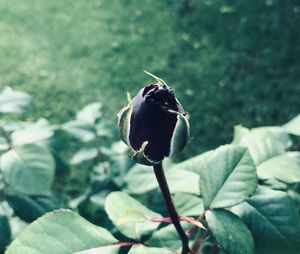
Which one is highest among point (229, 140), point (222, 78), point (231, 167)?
point (231, 167)

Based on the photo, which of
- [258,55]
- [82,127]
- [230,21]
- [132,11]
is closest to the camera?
[82,127]

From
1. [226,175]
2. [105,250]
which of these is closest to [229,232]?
[226,175]

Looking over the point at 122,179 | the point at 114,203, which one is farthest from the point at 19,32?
the point at 114,203

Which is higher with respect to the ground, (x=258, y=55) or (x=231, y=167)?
(x=231, y=167)

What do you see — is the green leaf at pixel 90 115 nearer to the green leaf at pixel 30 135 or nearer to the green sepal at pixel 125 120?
the green leaf at pixel 30 135

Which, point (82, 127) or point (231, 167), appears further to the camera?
point (82, 127)

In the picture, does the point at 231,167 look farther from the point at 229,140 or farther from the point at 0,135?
the point at 229,140

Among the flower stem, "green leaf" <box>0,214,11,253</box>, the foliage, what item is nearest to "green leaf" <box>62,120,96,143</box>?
the foliage
